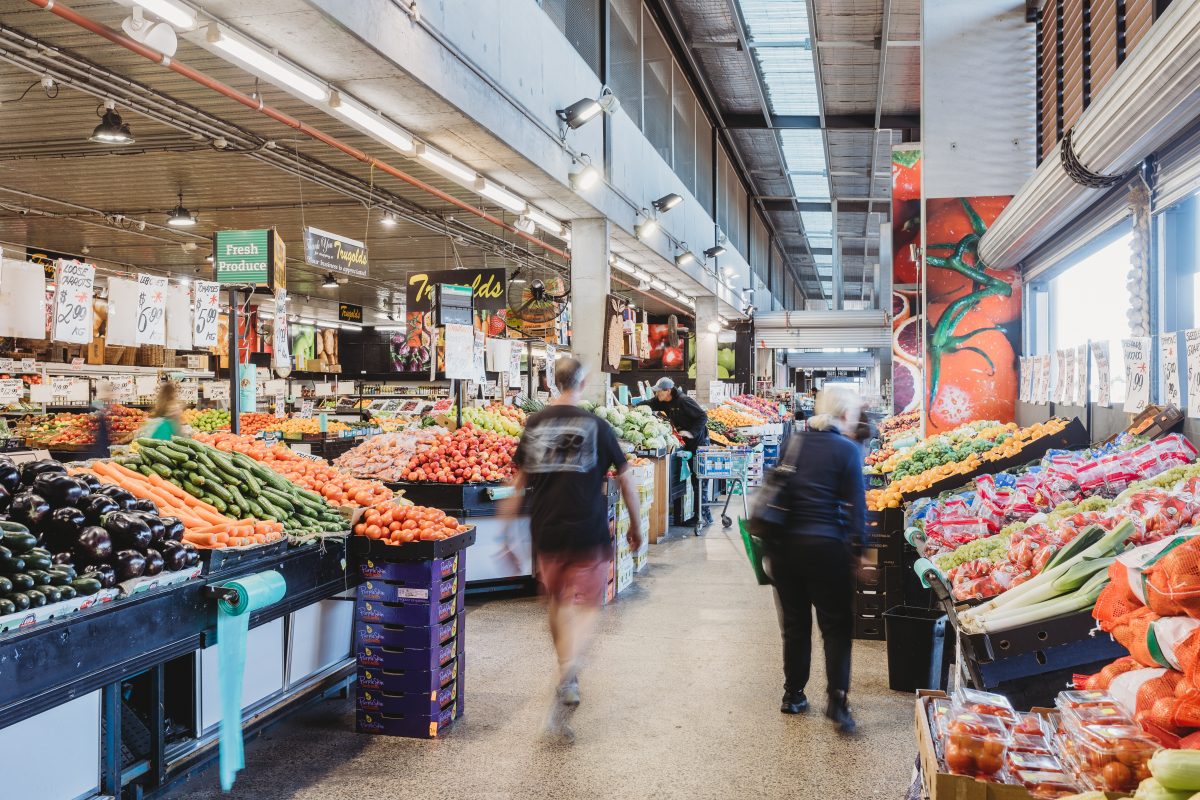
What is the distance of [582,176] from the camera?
10.0 m

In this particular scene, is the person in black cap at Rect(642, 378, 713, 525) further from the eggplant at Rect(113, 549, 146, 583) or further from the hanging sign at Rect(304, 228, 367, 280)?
the eggplant at Rect(113, 549, 146, 583)

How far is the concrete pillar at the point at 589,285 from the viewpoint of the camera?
38.2 feet

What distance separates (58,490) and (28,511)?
21 cm

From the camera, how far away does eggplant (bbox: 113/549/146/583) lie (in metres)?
3.23

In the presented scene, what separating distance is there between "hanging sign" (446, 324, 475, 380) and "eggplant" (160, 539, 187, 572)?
14.7 ft

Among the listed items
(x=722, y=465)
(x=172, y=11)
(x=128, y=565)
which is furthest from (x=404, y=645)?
(x=722, y=465)

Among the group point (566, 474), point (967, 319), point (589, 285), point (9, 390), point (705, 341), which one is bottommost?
point (566, 474)

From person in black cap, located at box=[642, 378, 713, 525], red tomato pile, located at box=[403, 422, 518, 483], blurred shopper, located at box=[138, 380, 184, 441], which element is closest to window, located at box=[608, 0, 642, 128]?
person in black cap, located at box=[642, 378, 713, 525]

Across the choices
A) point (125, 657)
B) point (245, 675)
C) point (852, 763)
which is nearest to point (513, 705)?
point (245, 675)

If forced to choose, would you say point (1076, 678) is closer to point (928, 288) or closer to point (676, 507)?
point (928, 288)

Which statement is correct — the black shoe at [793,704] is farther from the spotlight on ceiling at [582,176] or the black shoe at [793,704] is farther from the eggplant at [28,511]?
the spotlight on ceiling at [582,176]

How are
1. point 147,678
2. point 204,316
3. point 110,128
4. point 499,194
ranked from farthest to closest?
point 499,194, point 110,128, point 204,316, point 147,678

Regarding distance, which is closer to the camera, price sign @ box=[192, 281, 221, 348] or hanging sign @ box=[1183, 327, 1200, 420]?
hanging sign @ box=[1183, 327, 1200, 420]

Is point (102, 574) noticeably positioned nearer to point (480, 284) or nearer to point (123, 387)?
point (480, 284)
